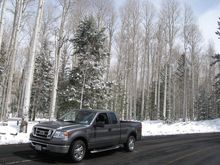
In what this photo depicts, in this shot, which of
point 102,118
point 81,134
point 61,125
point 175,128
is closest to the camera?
point 61,125

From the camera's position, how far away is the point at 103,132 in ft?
37.8

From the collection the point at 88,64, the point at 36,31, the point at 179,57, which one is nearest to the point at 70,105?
the point at 88,64

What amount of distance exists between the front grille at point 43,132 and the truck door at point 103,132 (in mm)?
1874

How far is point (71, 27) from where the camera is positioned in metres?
31.9

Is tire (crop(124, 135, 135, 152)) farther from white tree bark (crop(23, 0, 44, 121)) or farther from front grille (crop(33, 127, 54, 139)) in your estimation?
white tree bark (crop(23, 0, 44, 121))

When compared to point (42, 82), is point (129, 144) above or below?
below

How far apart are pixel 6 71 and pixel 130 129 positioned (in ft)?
75.3

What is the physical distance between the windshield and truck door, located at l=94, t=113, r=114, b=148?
30cm

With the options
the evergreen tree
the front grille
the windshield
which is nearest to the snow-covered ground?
the windshield

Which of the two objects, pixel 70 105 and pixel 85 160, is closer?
pixel 85 160

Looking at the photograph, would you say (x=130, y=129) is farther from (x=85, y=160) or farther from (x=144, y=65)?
(x=144, y=65)

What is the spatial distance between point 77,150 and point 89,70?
1876 cm

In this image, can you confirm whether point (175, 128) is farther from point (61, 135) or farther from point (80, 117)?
point (61, 135)

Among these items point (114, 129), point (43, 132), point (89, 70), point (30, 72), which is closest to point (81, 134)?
point (43, 132)
